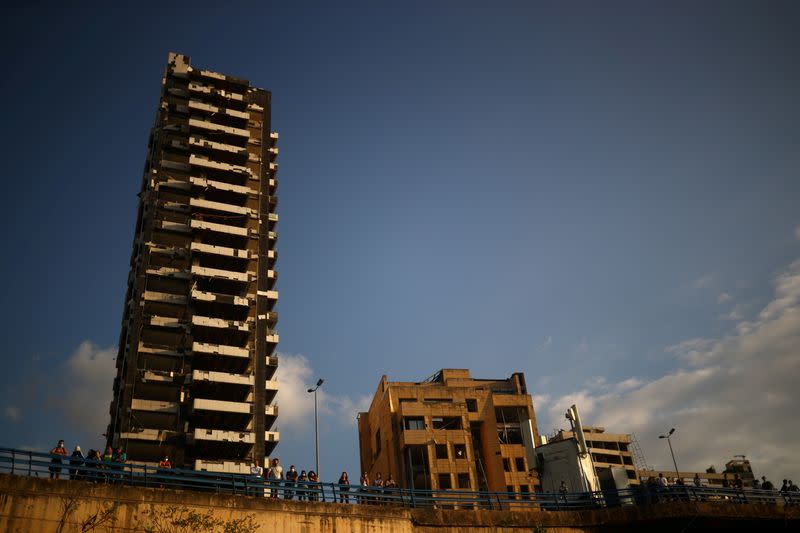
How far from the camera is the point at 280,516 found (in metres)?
18.9

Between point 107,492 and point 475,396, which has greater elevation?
point 475,396

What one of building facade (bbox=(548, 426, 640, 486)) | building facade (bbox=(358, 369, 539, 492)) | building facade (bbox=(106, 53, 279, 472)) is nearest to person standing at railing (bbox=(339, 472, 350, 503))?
building facade (bbox=(106, 53, 279, 472))

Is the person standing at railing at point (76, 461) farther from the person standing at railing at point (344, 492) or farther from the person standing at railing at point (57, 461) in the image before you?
the person standing at railing at point (344, 492)

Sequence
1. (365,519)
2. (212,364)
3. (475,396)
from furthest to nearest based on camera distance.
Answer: (475,396) → (212,364) → (365,519)

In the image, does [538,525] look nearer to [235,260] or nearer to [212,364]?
[212,364]

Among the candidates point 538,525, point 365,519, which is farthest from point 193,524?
point 538,525

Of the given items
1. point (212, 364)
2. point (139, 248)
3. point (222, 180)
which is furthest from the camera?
point (222, 180)

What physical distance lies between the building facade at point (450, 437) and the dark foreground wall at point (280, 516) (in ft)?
87.1

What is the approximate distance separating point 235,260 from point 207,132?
549 inches

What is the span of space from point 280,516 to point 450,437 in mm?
40430

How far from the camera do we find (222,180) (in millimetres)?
57281

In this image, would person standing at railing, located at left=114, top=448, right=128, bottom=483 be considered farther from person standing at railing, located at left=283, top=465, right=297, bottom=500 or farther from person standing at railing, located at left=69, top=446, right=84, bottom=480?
person standing at railing, located at left=283, top=465, right=297, bottom=500

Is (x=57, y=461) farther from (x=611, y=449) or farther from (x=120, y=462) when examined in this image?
(x=611, y=449)

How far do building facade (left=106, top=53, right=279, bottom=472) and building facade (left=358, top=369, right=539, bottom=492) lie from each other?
45.5ft
